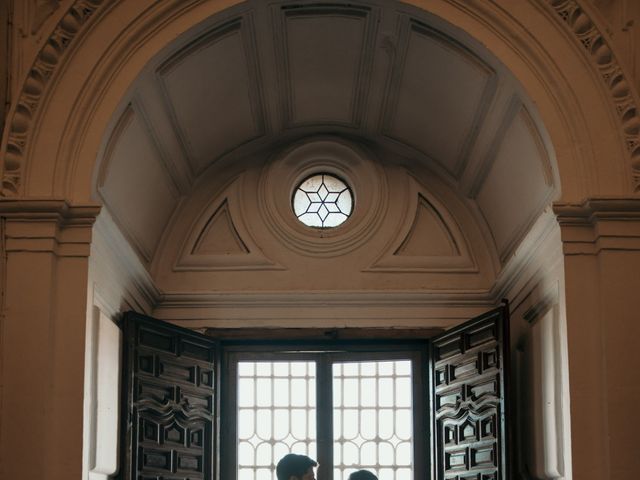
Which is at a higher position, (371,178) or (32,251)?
(371,178)

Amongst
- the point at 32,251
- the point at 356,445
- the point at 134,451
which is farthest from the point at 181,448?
the point at 32,251

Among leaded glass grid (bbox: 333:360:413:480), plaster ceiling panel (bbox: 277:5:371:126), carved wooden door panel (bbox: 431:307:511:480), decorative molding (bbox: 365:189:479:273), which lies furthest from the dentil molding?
leaded glass grid (bbox: 333:360:413:480)

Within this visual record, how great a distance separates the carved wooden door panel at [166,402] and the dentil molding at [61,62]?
1461 millimetres

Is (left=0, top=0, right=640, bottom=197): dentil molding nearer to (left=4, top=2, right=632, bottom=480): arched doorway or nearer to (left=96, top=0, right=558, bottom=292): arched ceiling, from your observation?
(left=4, top=2, right=632, bottom=480): arched doorway

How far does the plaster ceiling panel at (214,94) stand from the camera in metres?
8.66

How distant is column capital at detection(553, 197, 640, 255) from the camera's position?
7.79m

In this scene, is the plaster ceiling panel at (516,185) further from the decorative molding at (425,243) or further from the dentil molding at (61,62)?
the dentil molding at (61,62)

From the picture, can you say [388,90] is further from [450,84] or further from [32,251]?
[32,251]

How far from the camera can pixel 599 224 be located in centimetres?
780

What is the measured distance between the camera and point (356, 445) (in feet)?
33.2

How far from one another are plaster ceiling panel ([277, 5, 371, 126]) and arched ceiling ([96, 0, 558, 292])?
1 centimetres

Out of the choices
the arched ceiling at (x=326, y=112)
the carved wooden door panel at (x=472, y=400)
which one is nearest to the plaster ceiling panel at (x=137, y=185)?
the arched ceiling at (x=326, y=112)

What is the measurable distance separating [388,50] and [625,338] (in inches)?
106

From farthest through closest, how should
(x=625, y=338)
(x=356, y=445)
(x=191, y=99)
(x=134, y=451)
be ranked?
(x=356, y=445) < (x=191, y=99) < (x=134, y=451) < (x=625, y=338)
